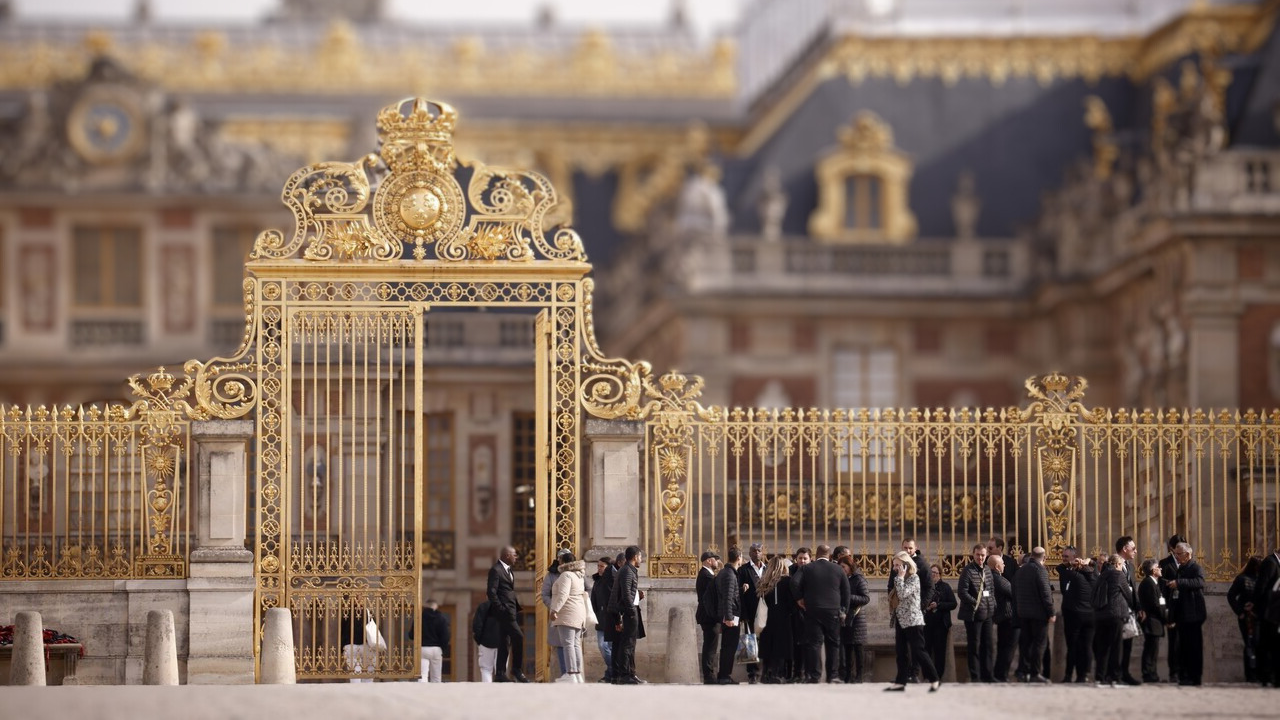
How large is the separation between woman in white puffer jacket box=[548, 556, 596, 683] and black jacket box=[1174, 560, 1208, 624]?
4.74 metres

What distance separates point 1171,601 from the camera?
99.8 feet

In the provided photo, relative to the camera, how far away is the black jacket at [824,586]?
29.9 meters

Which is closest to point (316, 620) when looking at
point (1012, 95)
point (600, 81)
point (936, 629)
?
point (936, 629)

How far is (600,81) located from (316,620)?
36.2 meters

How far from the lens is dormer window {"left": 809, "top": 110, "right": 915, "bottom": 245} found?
179ft

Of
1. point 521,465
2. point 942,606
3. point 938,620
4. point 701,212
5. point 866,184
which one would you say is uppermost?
point 866,184

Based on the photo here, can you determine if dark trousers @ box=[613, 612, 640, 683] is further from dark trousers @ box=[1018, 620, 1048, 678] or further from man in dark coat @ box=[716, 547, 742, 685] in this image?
dark trousers @ box=[1018, 620, 1048, 678]

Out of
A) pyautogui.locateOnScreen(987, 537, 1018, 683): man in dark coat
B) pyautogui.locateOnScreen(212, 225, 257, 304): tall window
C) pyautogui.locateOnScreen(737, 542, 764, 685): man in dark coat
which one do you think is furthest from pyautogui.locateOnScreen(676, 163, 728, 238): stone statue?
pyautogui.locateOnScreen(987, 537, 1018, 683): man in dark coat

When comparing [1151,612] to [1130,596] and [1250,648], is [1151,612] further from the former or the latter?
[1250,648]

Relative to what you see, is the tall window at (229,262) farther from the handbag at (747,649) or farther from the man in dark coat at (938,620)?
the man in dark coat at (938,620)

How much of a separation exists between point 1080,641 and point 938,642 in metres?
1.17

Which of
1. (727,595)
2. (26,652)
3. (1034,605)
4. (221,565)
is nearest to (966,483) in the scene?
(1034,605)

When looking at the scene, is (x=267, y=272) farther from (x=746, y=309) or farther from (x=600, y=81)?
(x=600, y=81)

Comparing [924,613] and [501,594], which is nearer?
[924,613]
